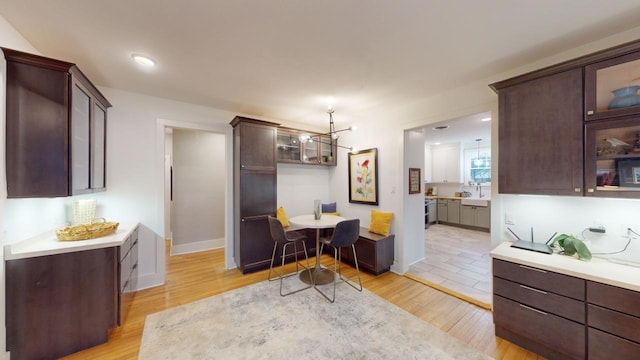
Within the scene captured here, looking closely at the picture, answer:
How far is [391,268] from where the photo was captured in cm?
356

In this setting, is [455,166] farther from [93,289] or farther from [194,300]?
[93,289]

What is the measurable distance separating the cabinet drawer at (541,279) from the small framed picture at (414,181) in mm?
1747

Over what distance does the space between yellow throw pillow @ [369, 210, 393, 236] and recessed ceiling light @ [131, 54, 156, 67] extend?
343 cm

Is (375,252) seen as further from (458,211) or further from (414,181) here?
(458,211)

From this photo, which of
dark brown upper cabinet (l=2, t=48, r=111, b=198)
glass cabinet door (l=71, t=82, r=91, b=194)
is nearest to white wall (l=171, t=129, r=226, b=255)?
glass cabinet door (l=71, t=82, r=91, b=194)

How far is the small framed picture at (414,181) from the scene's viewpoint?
3.65 metres

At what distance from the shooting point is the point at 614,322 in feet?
4.96

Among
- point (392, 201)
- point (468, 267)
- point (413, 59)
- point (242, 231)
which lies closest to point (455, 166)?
point (468, 267)

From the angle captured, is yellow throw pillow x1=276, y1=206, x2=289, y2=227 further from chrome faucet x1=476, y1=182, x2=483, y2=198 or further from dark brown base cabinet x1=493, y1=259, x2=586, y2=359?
chrome faucet x1=476, y1=182, x2=483, y2=198

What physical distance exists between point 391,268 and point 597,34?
10.8 feet

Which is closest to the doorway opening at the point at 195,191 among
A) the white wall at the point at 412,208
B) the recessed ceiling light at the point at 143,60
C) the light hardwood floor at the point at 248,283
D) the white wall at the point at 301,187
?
the light hardwood floor at the point at 248,283

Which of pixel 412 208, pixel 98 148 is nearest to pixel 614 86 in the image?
pixel 412 208

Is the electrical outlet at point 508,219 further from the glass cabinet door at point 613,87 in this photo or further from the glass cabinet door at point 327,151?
the glass cabinet door at point 327,151

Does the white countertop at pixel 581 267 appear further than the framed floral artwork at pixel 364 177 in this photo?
No
